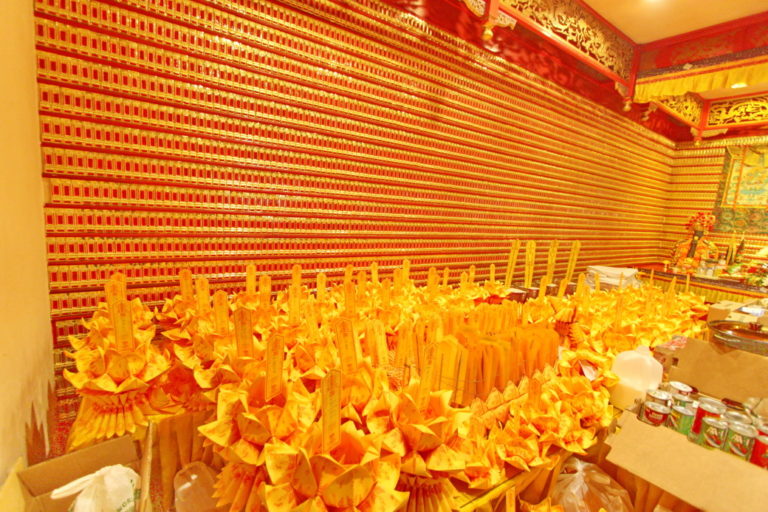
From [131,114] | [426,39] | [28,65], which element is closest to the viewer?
[28,65]

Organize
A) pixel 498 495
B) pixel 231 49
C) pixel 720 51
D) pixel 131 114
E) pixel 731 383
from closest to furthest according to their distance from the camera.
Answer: pixel 498 495, pixel 731 383, pixel 131 114, pixel 231 49, pixel 720 51

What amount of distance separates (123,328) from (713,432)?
189cm

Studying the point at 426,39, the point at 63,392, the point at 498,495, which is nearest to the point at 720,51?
the point at 426,39

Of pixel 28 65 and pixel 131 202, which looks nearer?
pixel 28 65

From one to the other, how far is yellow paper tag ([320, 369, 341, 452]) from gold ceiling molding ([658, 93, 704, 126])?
6.14 meters

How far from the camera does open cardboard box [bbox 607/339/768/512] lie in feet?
3.32

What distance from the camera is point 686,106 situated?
5.67 m

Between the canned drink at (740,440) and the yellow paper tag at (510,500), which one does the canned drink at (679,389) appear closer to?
the canned drink at (740,440)

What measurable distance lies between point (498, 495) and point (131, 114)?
229cm

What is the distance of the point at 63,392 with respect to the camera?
5.74 ft

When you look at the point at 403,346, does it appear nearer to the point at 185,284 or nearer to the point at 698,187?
the point at 185,284

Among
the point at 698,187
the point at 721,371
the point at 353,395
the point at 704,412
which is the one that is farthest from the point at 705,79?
the point at 353,395

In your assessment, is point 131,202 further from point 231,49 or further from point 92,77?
point 231,49

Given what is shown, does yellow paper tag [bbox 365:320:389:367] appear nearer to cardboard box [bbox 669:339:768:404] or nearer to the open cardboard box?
the open cardboard box
